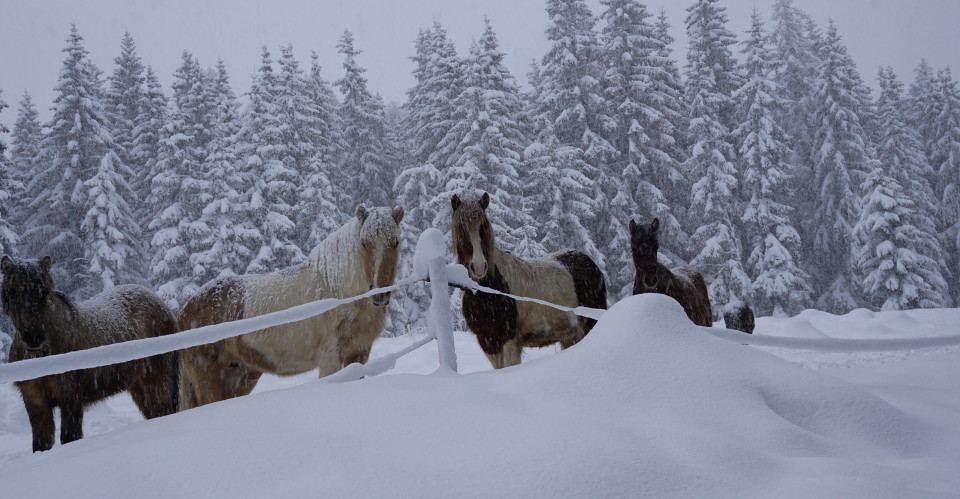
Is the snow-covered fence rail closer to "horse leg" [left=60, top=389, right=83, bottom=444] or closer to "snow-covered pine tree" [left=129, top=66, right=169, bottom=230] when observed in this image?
"horse leg" [left=60, top=389, right=83, bottom=444]

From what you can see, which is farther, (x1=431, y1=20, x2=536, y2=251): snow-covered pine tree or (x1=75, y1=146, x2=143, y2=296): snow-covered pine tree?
(x1=75, y1=146, x2=143, y2=296): snow-covered pine tree

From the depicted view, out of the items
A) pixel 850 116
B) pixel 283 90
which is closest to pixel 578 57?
pixel 283 90

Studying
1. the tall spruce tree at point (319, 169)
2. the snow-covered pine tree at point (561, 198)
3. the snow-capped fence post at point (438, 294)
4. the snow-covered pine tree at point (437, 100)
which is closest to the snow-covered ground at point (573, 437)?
the snow-capped fence post at point (438, 294)

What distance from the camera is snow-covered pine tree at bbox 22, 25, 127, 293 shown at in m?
20.7

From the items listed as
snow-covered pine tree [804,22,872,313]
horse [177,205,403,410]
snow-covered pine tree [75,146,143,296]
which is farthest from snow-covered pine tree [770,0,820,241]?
snow-covered pine tree [75,146,143,296]

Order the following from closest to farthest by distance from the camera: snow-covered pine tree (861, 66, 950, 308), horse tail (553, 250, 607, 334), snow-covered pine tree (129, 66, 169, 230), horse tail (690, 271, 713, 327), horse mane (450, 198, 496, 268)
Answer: horse mane (450, 198, 496, 268)
horse tail (553, 250, 607, 334)
horse tail (690, 271, 713, 327)
snow-covered pine tree (861, 66, 950, 308)
snow-covered pine tree (129, 66, 169, 230)

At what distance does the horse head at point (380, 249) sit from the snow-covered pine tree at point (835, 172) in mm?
24266

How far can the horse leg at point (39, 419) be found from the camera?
4.31 meters

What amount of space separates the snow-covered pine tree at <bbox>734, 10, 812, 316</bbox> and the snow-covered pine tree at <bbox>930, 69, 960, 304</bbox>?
10970 mm

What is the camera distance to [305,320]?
505 cm

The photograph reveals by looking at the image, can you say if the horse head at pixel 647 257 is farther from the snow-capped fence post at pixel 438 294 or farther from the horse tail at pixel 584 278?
the snow-capped fence post at pixel 438 294

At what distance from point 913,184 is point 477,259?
91.8 ft

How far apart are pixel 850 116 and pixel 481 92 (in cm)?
1676

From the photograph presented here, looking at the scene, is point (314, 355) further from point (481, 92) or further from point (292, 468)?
point (481, 92)
